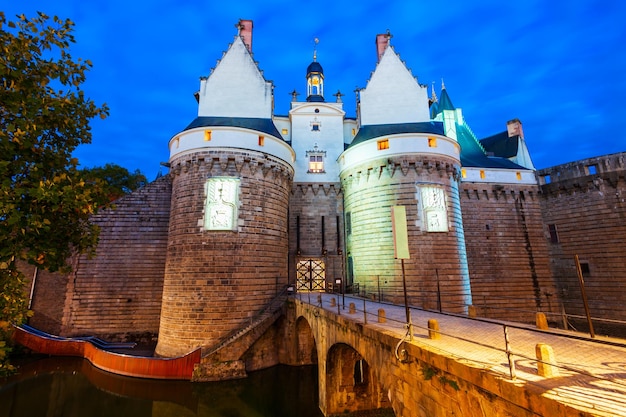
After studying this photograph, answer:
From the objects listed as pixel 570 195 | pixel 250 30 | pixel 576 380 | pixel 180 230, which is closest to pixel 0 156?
pixel 576 380

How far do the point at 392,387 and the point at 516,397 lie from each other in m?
3.30

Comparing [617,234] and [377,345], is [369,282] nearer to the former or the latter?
[377,345]

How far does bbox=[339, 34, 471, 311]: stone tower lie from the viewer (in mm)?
17094

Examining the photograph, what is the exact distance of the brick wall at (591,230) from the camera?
20188mm

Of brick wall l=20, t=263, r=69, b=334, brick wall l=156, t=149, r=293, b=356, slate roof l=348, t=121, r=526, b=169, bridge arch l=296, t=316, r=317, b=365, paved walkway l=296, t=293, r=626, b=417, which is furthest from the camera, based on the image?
slate roof l=348, t=121, r=526, b=169

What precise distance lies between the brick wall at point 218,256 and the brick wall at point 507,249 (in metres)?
14.6

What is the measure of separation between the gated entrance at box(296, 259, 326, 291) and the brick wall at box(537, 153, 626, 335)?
15868 mm

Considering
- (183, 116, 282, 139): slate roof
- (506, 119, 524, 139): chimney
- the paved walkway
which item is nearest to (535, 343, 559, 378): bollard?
the paved walkway

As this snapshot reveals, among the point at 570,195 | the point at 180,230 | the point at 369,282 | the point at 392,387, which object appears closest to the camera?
the point at 392,387

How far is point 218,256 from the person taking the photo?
54.0 feet

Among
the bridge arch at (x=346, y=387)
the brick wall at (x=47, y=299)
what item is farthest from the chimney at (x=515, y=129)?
the brick wall at (x=47, y=299)

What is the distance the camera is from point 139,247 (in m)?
20.3

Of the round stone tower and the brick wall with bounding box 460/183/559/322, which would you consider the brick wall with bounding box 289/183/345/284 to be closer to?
the round stone tower

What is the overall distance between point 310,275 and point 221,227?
780 cm
